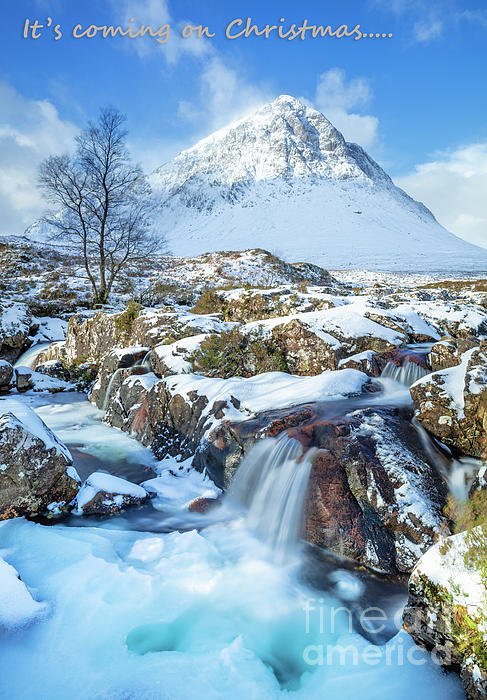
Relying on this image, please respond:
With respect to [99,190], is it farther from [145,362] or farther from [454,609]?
[454,609]

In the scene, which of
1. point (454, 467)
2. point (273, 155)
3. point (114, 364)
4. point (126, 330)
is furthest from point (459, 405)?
point (273, 155)

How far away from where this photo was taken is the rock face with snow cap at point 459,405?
16.4 feet

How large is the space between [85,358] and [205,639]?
36.0ft

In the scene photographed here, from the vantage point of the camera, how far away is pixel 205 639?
11.3 feet

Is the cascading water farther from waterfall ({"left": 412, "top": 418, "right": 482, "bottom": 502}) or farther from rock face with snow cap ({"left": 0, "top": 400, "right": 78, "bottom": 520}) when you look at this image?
waterfall ({"left": 412, "top": 418, "right": 482, "bottom": 502})

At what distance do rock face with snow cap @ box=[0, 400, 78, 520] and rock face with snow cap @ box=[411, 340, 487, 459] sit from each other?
A: 5.59m

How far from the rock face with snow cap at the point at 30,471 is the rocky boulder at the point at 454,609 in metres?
4.83

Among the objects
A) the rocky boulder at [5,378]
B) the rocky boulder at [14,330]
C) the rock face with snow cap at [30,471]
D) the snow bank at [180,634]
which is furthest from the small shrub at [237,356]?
the rocky boulder at [14,330]

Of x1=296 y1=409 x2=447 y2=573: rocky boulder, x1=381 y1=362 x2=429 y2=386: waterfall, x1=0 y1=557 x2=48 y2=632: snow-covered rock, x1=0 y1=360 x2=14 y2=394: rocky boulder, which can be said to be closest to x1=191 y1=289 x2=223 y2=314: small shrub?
x1=0 y1=360 x2=14 y2=394: rocky boulder

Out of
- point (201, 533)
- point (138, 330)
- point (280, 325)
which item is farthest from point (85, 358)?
point (201, 533)

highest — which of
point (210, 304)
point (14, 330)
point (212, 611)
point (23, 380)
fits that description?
point (210, 304)

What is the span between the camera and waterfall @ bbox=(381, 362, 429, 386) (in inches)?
276

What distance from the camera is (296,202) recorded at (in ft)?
278

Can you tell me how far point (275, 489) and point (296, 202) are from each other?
88795 mm
